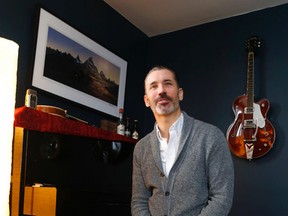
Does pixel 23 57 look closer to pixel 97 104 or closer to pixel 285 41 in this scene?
pixel 97 104

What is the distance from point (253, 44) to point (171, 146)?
1.65 m

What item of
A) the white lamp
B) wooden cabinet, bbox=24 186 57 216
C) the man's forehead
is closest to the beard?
the man's forehead

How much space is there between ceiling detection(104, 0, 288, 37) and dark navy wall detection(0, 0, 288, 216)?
0.07 m

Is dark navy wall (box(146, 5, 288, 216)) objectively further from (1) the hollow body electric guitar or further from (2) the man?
(2) the man

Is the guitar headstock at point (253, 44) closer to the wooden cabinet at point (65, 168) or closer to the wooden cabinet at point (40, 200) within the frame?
the wooden cabinet at point (65, 168)

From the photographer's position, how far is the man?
1558 millimetres

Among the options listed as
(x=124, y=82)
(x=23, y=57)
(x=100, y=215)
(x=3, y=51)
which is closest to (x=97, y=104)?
(x=124, y=82)

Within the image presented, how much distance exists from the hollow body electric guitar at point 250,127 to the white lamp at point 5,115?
2.06m

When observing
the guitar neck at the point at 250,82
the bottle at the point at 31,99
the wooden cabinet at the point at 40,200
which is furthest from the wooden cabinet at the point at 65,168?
the guitar neck at the point at 250,82

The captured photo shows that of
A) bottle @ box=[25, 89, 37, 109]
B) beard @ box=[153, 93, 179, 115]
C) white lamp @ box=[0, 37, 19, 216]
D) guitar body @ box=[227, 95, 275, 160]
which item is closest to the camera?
white lamp @ box=[0, 37, 19, 216]

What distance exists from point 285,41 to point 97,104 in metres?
1.71

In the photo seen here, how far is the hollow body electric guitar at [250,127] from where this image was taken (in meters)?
2.77

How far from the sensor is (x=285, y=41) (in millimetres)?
2988

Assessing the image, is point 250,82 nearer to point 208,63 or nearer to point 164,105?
point 208,63
